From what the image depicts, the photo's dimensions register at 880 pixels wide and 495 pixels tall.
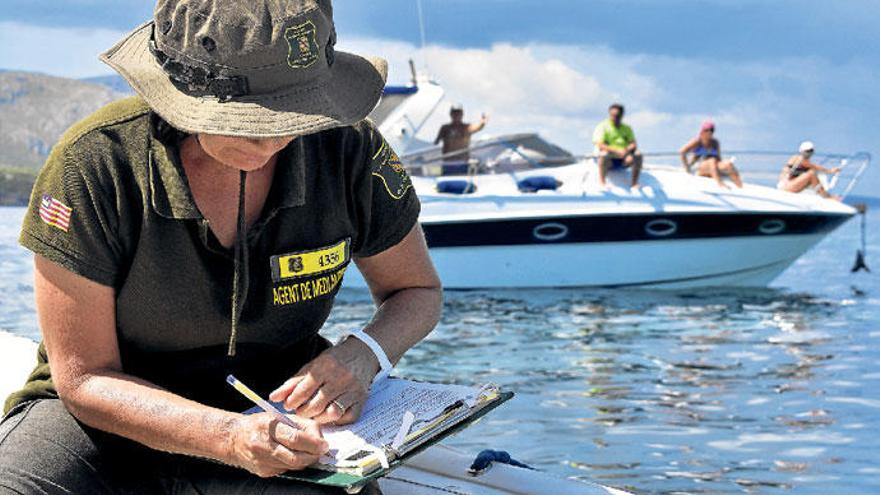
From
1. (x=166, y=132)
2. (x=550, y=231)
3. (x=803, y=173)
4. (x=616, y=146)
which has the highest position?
(x=803, y=173)

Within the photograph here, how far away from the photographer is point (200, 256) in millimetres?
1977

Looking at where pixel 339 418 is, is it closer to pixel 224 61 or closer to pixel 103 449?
pixel 103 449

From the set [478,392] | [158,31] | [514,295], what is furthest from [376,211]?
[514,295]

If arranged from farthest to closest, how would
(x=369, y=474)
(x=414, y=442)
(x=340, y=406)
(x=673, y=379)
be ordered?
1. (x=673, y=379)
2. (x=340, y=406)
3. (x=414, y=442)
4. (x=369, y=474)

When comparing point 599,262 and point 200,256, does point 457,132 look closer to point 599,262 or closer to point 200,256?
point 599,262

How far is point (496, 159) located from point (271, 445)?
12041 mm

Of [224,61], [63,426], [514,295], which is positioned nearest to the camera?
[224,61]

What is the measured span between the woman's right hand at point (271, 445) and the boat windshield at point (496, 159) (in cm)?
1142

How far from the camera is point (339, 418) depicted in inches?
79.9

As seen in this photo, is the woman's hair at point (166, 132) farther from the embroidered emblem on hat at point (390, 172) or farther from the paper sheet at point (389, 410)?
the paper sheet at point (389, 410)

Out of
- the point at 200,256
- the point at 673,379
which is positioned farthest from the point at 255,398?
the point at 673,379

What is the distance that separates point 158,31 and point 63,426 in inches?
26.4

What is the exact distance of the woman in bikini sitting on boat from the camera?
14.0m

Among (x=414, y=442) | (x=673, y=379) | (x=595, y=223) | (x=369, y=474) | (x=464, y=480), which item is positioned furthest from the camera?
(x=595, y=223)
